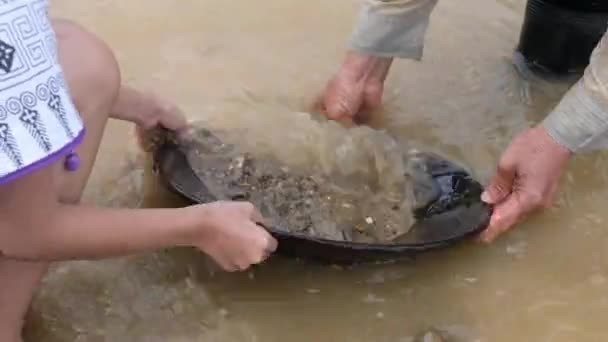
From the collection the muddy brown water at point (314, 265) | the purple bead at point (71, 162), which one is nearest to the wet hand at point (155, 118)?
the muddy brown water at point (314, 265)

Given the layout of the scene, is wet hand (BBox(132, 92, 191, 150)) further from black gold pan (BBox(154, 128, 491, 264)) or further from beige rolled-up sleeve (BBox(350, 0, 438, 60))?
beige rolled-up sleeve (BBox(350, 0, 438, 60))

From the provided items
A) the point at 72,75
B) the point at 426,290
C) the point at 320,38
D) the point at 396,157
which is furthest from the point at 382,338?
the point at 320,38

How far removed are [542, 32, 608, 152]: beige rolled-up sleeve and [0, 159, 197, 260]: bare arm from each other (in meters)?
0.56

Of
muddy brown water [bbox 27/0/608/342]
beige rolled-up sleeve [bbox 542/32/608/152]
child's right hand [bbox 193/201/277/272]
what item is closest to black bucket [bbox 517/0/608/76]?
muddy brown water [bbox 27/0/608/342]

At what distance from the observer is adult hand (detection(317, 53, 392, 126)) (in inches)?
62.1

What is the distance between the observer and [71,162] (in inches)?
42.0

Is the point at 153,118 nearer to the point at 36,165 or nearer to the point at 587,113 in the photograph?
the point at 36,165

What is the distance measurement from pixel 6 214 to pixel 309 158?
586 mm

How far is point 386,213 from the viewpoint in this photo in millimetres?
1333

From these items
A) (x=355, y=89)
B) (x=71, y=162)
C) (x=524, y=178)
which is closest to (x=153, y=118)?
(x=71, y=162)

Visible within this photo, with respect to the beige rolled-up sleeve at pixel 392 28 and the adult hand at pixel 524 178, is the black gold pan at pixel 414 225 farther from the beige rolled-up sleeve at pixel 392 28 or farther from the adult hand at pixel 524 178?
the beige rolled-up sleeve at pixel 392 28

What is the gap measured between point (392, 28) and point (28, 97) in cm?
80

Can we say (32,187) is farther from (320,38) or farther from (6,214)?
(320,38)

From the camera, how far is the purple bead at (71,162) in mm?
1064
